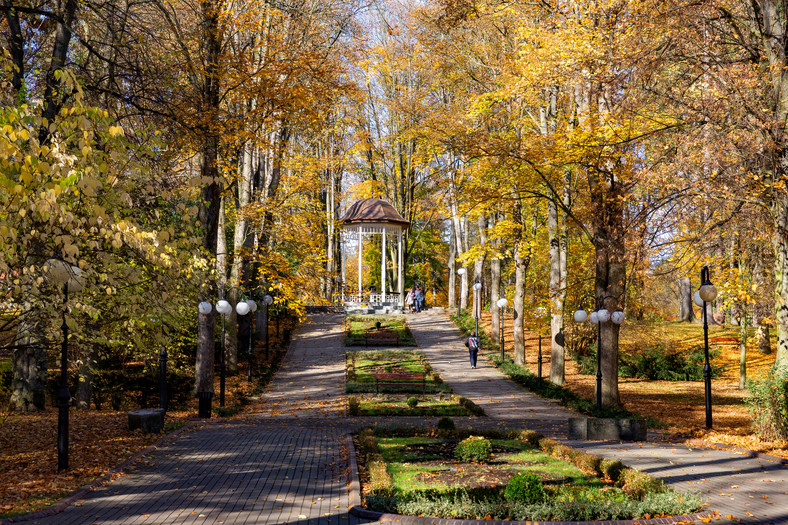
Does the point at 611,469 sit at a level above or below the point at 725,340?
below

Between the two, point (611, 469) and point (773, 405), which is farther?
point (773, 405)

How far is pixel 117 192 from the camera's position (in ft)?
25.4

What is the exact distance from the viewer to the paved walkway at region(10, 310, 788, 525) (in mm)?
7730

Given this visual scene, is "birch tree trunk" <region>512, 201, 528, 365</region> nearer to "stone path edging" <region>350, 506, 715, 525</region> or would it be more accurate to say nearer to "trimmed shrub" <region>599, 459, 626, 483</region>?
"trimmed shrub" <region>599, 459, 626, 483</region>

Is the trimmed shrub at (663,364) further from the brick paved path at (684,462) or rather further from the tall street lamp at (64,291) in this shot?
the tall street lamp at (64,291)

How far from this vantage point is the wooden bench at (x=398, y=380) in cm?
2177

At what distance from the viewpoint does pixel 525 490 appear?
7.95 metres

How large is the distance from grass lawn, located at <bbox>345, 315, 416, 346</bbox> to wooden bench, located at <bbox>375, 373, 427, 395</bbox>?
8205 mm

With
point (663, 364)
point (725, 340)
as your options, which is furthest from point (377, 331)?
point (725, 340)

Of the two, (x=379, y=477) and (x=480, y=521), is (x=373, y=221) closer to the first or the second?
(x=379, y=477)

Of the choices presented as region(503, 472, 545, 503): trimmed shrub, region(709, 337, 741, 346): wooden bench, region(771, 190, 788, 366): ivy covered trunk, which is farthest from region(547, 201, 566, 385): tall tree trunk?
region(503, 472, 545, 503): trimmed shrub

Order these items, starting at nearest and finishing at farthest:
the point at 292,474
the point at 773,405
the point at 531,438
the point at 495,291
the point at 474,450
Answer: the point at 292,474
the point at 474,450
the point at 773,405
the point at 531,438
the point at 495,291

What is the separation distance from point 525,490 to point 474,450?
8.90ft

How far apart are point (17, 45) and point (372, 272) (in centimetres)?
4255
